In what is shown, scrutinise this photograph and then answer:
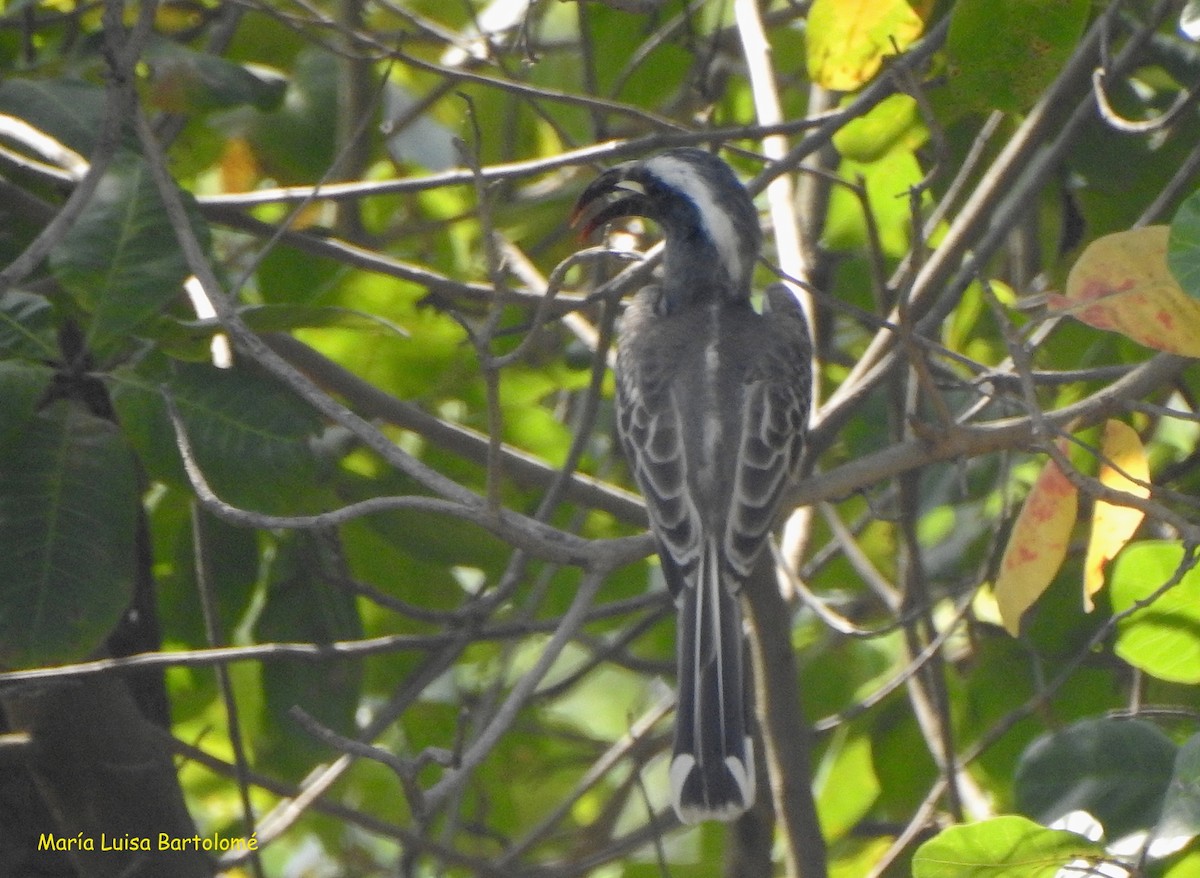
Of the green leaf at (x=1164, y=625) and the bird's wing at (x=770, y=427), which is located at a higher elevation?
the bird's wing at (x=770, y=427)

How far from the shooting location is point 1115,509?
2.89m

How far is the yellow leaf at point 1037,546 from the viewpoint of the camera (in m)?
2.91

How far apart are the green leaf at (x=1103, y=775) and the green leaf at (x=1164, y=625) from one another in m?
0.13

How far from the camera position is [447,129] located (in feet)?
16.9

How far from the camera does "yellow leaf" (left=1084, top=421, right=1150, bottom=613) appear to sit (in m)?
2.84

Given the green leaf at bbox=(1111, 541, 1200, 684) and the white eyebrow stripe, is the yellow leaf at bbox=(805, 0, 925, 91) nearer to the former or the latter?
the white eyebrow stripe

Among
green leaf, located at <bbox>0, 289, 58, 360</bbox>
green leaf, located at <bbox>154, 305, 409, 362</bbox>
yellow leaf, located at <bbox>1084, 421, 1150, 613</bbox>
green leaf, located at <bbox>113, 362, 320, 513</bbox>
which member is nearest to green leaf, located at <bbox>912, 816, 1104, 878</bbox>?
yellow leaf, located at <bbox>1084, 421, 1150, 613</bbox>

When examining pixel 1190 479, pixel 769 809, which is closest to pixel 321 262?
pixel 769 809

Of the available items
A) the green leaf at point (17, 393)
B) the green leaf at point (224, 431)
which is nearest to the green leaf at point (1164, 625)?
the green leaf at point (224, 431)

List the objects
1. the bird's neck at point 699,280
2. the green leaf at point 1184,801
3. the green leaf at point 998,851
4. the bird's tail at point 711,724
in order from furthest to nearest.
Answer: the bird's neck at point 699,280 → the bird's tail at point 711,724 → the green leaf at point 998,851 → the green leaf at point 1184,801

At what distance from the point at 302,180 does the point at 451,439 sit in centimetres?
136

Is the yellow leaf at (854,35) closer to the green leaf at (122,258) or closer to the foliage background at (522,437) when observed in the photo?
the foliage background at (522,437)

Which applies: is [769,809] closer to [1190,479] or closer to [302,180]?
[1190,479]

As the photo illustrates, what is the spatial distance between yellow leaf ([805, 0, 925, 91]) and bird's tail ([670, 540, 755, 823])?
1.33 m
